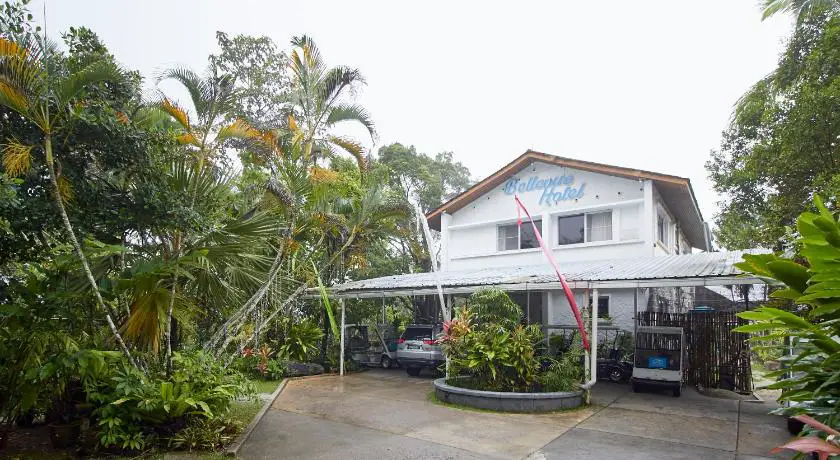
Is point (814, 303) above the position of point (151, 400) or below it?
above

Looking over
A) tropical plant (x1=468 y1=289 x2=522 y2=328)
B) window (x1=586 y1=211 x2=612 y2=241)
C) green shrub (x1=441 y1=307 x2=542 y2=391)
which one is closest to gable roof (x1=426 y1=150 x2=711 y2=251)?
window (x1=586 y1=211 x2=612 y2=241)

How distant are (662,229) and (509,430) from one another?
11254 millimetres

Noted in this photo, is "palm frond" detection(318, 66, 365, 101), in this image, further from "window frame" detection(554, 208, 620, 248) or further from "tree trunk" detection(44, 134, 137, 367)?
"window frame" detection(554, 208, 620, 248)

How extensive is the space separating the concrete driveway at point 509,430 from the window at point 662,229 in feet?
19.5

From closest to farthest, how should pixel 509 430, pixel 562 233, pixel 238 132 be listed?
pixel 509 430 → pixel 238 132 → pixel 562 233

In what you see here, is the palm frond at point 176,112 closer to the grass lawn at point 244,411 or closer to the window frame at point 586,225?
the grass lawn at point 244,411

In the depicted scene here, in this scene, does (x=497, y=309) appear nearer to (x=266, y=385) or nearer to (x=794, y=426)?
(x=794, y=426)

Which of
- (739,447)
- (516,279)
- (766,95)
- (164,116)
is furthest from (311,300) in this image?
(766,95)

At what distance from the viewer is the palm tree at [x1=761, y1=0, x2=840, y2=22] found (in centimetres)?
1121

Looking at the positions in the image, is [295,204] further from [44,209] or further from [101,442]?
[101,442]

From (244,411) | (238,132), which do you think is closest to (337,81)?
(238,132)

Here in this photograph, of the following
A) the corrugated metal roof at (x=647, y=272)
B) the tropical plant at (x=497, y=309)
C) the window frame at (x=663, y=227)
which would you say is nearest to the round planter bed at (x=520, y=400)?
the tropical plant at (x=497, y=309)

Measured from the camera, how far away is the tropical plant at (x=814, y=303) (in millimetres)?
1909

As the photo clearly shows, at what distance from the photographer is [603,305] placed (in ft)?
51.4
